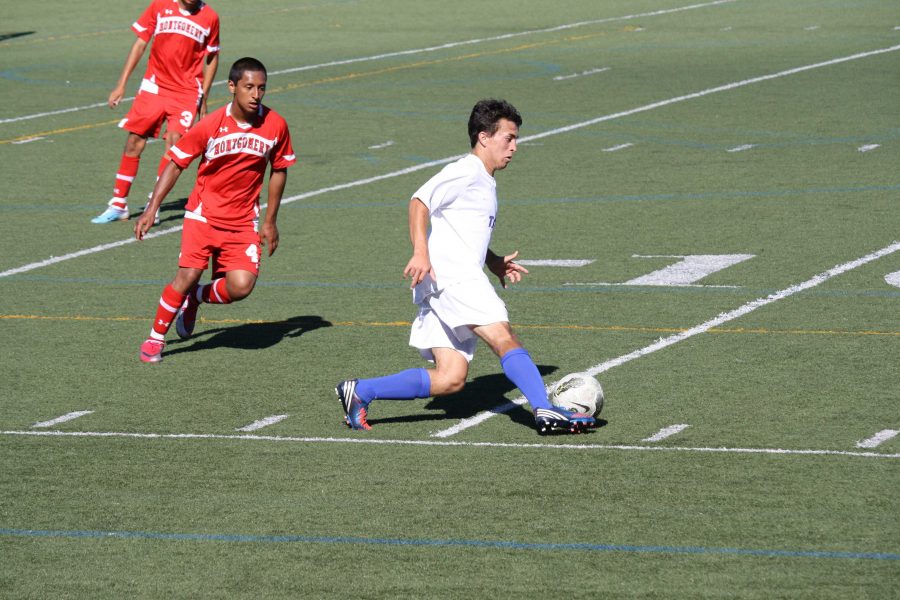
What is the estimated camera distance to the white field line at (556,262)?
13859mm

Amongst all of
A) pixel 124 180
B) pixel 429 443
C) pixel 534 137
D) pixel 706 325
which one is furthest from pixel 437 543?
pixel 534 137

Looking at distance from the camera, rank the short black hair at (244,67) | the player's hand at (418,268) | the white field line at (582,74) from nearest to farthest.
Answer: the player's hand at (418,268)
the short black hair at (244,67)
the white field line at (582,74)

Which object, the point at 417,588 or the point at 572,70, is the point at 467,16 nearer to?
the point at 572,70

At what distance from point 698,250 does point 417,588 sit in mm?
7913

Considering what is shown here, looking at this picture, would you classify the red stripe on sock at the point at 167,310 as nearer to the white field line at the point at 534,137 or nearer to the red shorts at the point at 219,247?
the red shorts at the point at 219,247

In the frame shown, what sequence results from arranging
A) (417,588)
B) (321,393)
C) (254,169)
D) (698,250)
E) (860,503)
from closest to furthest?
(417,588)
(860,503)
(321,393)
(254,169)
(698,250)

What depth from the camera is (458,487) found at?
26.2ft

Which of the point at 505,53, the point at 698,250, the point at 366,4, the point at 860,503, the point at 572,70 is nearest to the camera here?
the point at 860,503

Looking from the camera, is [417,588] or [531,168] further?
[531,168]

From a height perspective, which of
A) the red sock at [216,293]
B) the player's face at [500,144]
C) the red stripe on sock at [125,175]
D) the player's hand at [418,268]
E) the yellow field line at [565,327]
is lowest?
the yellow field line at [565,327]

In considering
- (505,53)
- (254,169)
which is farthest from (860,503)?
(505,53)

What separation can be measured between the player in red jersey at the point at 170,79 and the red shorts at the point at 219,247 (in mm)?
5199

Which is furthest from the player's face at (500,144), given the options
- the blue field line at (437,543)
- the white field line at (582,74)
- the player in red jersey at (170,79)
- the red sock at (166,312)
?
the white field line at (582,74)

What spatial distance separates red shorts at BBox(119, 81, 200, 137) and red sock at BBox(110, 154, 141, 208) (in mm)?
330
